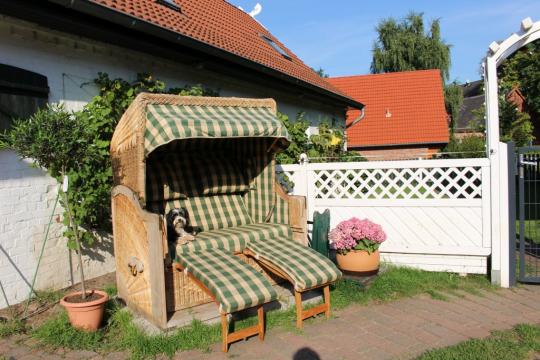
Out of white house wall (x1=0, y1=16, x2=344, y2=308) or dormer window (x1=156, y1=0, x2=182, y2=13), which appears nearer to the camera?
white house wall (x1=0, y1=16, x2=344, y2=308)

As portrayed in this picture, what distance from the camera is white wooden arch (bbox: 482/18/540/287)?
5.29 m

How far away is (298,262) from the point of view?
4.32 m

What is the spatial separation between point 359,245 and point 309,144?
4967mm

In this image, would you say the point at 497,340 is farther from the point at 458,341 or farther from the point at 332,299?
the point at 332,299

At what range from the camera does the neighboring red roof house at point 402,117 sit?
2122cm

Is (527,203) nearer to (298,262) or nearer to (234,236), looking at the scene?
(298,262)

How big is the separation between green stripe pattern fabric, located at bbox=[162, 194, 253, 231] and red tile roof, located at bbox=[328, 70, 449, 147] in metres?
16.7

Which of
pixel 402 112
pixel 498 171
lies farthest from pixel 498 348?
pixel 402 112

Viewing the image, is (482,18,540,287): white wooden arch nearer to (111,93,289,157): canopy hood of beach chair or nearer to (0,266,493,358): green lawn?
(0,266,493,358): green lawn

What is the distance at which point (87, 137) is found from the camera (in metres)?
4.20

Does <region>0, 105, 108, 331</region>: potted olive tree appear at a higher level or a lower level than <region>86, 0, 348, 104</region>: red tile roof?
lower

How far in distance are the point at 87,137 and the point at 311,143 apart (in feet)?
21.4

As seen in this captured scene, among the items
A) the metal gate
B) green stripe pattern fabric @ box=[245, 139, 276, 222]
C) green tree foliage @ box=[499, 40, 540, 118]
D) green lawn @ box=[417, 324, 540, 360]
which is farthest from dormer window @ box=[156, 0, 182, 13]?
green tree foliage @ box=[499, 40, 540, 118]

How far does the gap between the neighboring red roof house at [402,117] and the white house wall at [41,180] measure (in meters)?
16.8
